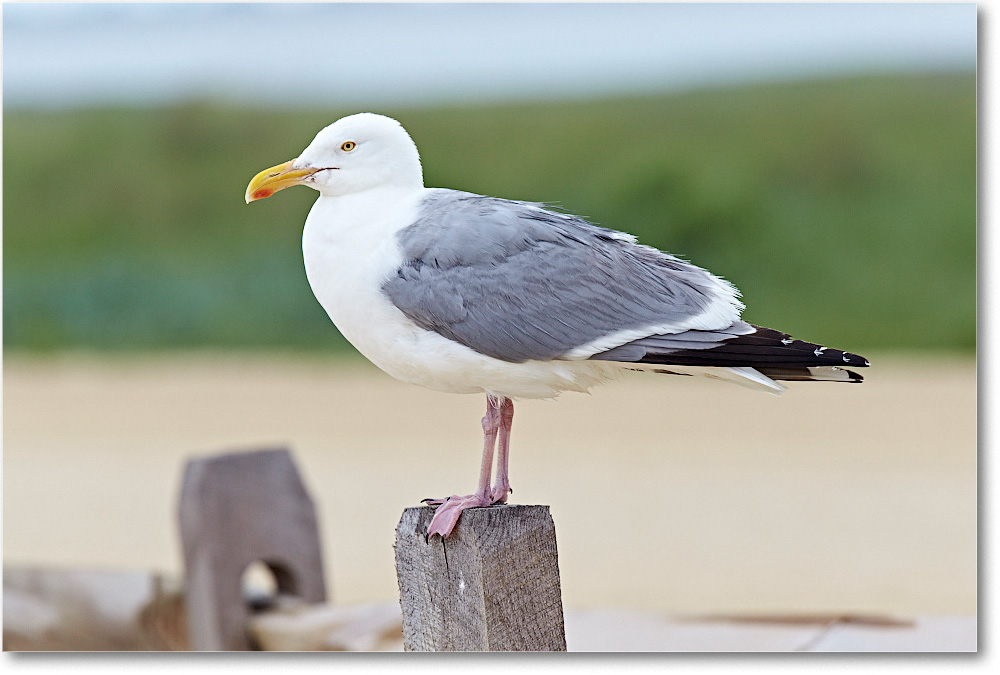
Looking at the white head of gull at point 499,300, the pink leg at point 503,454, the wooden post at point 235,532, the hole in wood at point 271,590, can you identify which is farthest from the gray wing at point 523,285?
the hole in wood at point 271,590

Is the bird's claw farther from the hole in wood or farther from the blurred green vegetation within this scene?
the blurred green vegetation

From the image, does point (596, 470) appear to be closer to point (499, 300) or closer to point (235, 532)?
point (235, 532)

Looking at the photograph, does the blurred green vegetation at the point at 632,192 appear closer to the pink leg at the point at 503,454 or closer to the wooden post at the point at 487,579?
the pink leg at the point at 503,454

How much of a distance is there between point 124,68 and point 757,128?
2.41 metres

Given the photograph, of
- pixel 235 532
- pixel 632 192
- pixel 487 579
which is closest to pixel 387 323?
pixel 487 579

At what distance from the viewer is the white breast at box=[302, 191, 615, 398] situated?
1.83 meters

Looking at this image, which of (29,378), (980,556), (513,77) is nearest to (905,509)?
(980,556)

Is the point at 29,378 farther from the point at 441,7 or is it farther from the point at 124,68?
the point at 441,7

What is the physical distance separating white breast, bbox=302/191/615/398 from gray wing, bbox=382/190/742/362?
0.02m

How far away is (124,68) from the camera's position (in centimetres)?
444

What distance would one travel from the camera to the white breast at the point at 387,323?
183 centimetres

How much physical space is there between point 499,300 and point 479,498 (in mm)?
330

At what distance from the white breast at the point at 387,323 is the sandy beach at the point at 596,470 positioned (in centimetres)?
146

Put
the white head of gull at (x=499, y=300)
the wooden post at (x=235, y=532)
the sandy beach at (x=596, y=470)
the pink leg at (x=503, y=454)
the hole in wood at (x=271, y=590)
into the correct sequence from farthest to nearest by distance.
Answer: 1. the sandy beach at (x=596, y=470)
2. the hole in wood at (x=271, y=590)
3. the wooden post at (x=235, y=532)
4. the pink leg at (x=503, y=454)
5. the white head of gull at (x=499, y=300)
